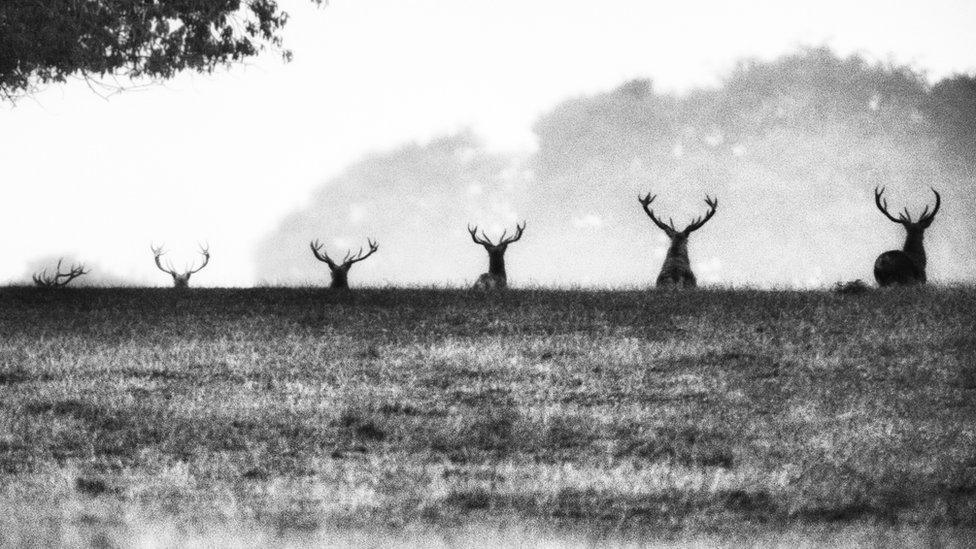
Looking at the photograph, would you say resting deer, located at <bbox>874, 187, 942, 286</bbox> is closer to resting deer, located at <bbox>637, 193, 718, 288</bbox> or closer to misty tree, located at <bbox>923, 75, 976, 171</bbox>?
resting deer, located at <bbox>637, 193, 718, 288</bbox>

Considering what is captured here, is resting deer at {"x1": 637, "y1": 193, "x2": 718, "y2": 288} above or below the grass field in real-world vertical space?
above

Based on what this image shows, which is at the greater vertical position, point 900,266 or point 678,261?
point 678,261

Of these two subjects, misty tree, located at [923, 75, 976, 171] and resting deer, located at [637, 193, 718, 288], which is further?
misty tree, located at [923, 75, 976, 171]

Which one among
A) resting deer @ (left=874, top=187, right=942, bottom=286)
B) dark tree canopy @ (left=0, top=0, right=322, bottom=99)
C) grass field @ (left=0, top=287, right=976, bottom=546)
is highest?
dark tree canopy @ (left=0, top=0, right=322, bottom=99)

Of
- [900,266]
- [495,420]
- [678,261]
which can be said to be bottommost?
[495,420]

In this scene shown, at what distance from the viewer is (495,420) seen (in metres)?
12.5

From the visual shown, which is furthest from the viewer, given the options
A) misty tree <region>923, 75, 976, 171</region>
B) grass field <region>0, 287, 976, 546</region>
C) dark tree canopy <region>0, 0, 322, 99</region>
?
misty tree <region>923, 75, 976, 171</region>

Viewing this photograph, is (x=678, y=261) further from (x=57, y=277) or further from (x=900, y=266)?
(x=57, y=277)

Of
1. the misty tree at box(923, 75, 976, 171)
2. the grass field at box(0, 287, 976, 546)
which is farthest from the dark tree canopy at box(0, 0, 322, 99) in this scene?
the misty tree at box(923, 75, 976, 171)

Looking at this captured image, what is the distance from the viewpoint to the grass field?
8.98m

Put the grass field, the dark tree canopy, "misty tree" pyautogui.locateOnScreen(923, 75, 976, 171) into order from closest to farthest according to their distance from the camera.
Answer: the grass field, the dark tree canopy, "misty tree" pyautogui.locateOnScreen(923, 75, 976, 171)

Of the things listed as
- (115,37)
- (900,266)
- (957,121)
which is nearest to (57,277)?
(115,37)

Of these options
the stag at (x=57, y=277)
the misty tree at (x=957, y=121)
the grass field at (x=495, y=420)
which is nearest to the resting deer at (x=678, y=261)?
the grass field at (x=495, y=420)

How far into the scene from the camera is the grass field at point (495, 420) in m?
8.98
